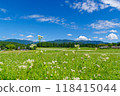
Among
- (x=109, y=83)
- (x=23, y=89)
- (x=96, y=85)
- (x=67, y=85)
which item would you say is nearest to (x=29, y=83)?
(x=23, y=89)

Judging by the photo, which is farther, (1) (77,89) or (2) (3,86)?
(2) (3,86)

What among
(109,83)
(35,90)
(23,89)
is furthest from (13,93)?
(109,83)

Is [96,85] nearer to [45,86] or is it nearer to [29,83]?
[45,86]

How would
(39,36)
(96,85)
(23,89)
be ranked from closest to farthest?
1. (23,89)
2. (96,85)
3. (39,36)

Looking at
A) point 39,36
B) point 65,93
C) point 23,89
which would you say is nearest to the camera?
point 65,93

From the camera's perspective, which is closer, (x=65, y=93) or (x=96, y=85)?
(x=65, y=93)

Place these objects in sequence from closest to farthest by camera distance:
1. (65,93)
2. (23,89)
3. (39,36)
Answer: (65,93) → (23,89) → (39,36)

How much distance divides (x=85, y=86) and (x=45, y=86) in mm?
1237

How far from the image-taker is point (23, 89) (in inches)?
149

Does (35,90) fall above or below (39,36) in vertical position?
below

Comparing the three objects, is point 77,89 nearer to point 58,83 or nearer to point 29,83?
point 58,83

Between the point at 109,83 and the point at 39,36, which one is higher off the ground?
the point at 39,36

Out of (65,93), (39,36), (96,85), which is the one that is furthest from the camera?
(39,36)

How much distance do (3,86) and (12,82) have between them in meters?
0.34
